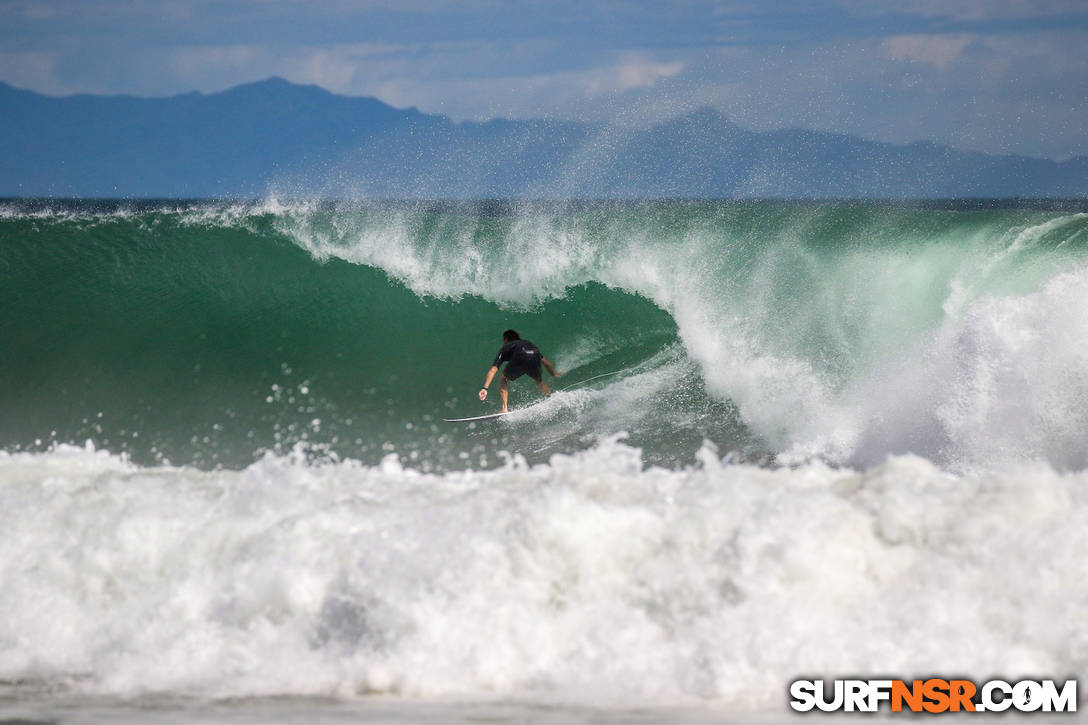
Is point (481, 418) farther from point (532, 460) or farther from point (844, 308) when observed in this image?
point (844, 308)

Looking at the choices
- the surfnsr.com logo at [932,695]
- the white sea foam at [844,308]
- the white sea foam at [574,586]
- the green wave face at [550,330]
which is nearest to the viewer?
the surfnsr.com logo at [932,695]

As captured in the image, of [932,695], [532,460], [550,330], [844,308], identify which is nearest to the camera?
[932,695]

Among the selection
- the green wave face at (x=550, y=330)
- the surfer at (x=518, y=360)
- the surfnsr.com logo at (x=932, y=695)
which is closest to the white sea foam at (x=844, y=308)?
the green wave face at (x=550, y=330)

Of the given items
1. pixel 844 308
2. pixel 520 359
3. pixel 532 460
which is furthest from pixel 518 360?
pixel 844 308

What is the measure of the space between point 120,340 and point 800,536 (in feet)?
35.8

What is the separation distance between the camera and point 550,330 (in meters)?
13.6

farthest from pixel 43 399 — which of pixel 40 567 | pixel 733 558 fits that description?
pixel 733 558

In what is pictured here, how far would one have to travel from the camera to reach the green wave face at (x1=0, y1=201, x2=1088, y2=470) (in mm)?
9531

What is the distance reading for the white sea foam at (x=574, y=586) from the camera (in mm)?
4312

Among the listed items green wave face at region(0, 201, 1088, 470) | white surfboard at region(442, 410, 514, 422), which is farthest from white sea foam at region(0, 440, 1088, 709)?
white surfboard at region(442, 410, 514, 422)

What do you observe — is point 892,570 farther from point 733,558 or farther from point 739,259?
point 739,259

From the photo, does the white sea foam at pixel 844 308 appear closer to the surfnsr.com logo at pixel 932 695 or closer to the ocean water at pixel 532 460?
the ocean water at pixel 532 460

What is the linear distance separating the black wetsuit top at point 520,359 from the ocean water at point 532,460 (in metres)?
0.35

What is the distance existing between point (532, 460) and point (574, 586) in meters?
4.90
